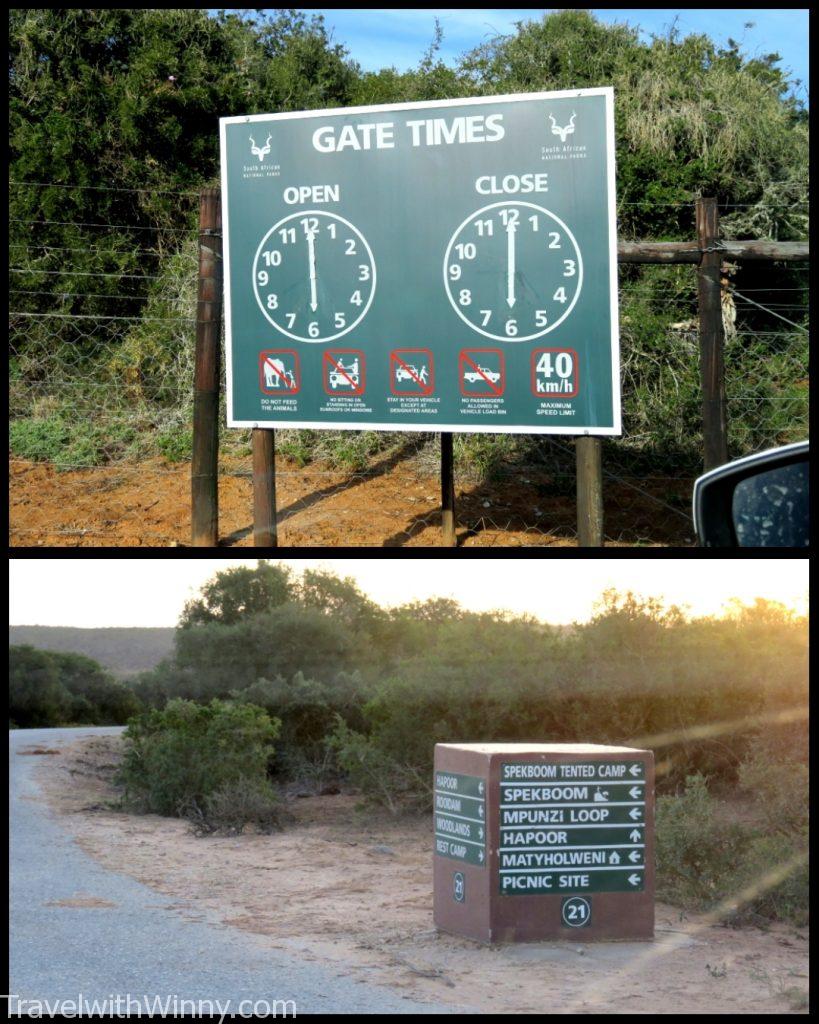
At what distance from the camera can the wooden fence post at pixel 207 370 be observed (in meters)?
7.37

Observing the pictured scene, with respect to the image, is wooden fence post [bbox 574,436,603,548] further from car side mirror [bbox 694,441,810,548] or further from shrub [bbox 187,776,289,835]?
shrub [bbox 187,776,289,835]

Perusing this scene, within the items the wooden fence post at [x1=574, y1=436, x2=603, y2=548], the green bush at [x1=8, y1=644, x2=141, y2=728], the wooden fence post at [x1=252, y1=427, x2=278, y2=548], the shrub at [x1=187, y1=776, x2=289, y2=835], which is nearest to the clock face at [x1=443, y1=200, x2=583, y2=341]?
the wooden fence post at [x1=574, y1=436, x2=603, y2=548]

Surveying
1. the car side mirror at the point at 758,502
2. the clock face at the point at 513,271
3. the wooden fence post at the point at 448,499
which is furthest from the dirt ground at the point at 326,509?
the car side mirror at the point at 758,502

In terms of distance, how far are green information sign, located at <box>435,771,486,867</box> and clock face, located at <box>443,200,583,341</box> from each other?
8.19 ft

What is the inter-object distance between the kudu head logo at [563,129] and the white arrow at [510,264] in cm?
53

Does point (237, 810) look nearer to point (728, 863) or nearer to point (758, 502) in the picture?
point (728, 863)

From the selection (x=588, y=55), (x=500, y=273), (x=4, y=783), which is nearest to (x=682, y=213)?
(x=588, y=55)

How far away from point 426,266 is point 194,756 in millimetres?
3769

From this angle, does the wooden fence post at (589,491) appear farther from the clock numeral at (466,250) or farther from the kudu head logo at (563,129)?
the kudu head logo at (563,129)

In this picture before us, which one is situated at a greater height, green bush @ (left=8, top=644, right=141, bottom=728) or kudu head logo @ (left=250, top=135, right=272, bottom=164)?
kudu head logo @ (left=250, top=135, right=272, bottom=164)

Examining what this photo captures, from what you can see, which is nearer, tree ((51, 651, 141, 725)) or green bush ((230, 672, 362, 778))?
green bush ((230, 672, 362, 778))

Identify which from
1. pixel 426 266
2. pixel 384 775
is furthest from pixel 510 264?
pixel 384 775

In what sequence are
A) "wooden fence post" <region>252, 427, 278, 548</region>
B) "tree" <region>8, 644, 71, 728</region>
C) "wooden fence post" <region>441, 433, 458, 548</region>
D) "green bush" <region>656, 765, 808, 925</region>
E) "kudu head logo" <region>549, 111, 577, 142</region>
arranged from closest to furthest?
1. "green bush" <region>656, 765, 808, 925</region>
2. "kudu head logo" <region>549, 111, 577, 142</region>
3. "wooden fence post" <region>252, 427, 278, 548</region>
4. "wooden fence post" <region>441, 433, 458, 548</region>
5. "tree" <region>8, 644, 71, 728</region>

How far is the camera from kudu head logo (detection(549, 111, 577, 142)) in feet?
20.4
